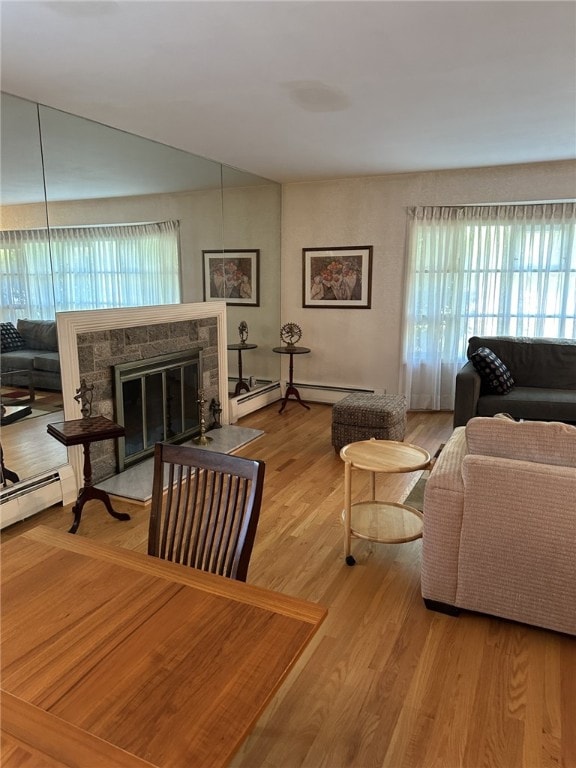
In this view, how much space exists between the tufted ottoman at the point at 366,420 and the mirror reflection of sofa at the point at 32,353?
2193mm

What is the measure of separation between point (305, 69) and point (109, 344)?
6.99 ft

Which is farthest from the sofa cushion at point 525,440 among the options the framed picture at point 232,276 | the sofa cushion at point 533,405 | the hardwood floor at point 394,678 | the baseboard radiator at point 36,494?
the framed picture at point 232,276

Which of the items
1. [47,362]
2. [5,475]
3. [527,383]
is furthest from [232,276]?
[527,383]

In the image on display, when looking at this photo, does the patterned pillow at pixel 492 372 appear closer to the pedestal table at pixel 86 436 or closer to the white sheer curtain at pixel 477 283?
the white sheer curtain at pixel 477 283

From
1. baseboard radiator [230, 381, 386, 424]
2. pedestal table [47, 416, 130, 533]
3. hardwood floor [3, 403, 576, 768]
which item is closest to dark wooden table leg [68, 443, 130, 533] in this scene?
pedestal table [47, 416, 130, 533]

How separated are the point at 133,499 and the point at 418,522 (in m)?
1.82

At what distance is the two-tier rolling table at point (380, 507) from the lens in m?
2.70

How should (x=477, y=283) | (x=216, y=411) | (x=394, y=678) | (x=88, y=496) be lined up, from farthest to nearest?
(x=477, y=283) < (x=216, y=411) < (x=88, y=496) < (x=394, y=678)

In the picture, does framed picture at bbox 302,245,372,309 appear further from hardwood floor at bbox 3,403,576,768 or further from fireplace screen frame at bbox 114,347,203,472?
hardwood floor at bbox 3,403,576,768

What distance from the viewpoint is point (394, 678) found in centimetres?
194

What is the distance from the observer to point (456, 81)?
275cm

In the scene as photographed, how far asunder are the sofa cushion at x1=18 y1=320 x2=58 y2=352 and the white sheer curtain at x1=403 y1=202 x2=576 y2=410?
363 centimetres

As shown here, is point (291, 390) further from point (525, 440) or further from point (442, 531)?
point (525, 440)

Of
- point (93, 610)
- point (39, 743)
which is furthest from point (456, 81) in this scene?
point (39, 743)
